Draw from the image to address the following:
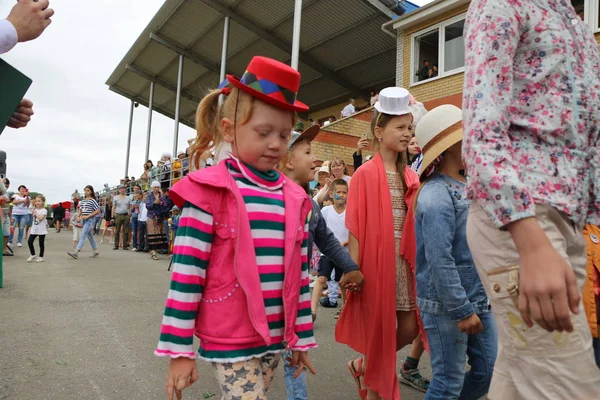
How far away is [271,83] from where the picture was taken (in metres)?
1.79

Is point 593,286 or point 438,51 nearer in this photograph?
point 593,286

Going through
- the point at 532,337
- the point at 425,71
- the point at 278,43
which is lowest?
the point at 532,337

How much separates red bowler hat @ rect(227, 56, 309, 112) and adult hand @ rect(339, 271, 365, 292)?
1.08m

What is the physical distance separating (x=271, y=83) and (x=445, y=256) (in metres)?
1.14

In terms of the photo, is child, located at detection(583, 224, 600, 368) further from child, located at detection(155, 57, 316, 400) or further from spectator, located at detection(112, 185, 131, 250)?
spectator, located at detection(112, 185, 131, 250)

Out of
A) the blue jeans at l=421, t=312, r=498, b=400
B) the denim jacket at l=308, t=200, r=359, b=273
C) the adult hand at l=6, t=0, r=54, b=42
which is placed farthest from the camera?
the denim jacket at l=308, t=200, r=359, b=273

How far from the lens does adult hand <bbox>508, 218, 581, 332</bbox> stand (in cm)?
110

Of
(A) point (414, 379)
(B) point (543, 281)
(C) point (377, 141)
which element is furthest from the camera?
(A) point (414, 379)

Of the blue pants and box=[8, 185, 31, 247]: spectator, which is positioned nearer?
box=[8, 185, 31, 247]: spectator

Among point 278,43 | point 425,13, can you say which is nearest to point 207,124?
point 425,13

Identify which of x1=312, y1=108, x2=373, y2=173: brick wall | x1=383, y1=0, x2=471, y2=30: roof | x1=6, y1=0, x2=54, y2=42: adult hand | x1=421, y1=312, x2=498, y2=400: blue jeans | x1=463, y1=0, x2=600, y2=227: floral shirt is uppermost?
x1=383, y1=0, x2=471, y2=30: roof

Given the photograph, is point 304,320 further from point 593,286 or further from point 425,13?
point 425,13

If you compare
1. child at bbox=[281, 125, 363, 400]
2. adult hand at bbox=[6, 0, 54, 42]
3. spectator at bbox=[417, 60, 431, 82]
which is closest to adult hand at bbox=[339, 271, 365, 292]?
child at bbox=[281, 125, 363, 400]

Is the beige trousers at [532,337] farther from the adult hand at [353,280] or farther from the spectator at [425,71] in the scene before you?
the spectator at [425,71]
